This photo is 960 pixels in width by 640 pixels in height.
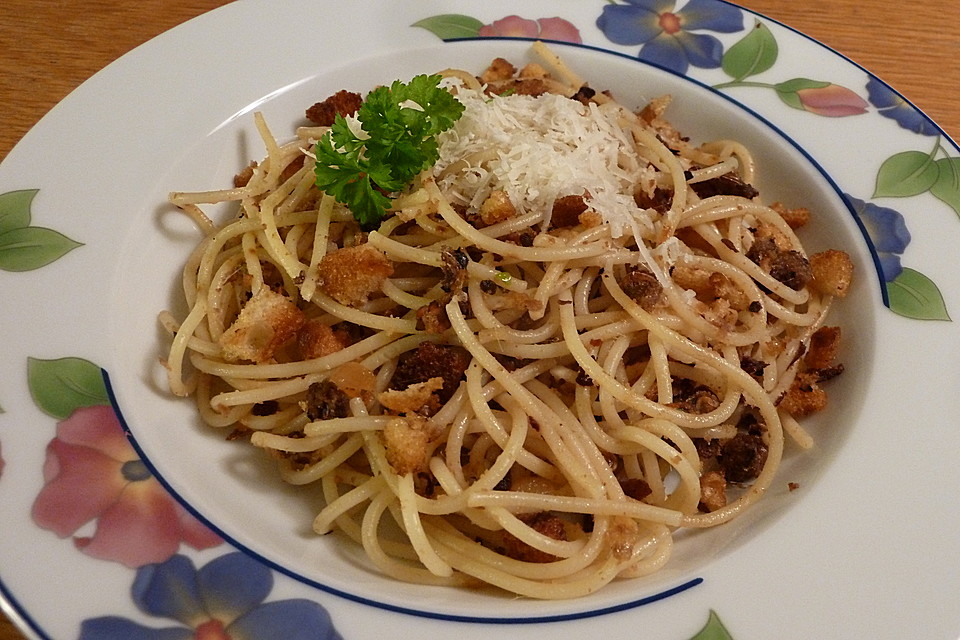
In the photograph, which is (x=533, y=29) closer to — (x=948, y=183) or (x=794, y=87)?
(x=794, y=87)

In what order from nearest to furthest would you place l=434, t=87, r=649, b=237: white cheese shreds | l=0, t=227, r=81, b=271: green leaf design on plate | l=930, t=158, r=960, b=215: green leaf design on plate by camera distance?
l=0, t=227, r=81, b=271: green leaf design on plate < l=434, t=87, r=649, b=237: white cheese shreds < l=930, t=158, r=960, b=215: green leaf design on plate

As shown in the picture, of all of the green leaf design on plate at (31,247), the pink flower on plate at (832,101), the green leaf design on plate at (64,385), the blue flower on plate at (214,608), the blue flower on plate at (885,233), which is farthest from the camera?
the pink flower on plate at (832,101)

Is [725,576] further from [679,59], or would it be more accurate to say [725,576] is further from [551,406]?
[679,59]

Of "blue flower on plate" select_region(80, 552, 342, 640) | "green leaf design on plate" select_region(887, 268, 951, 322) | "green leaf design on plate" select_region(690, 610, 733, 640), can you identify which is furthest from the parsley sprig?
"green leaf design on plate" select_region(887, 268, 951, 322)

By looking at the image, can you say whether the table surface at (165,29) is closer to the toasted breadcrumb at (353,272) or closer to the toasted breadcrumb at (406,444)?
the toasted breadcrumb at (353,272)

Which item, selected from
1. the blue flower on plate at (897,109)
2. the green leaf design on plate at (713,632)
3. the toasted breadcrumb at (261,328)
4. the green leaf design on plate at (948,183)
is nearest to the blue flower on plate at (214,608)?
the toasted breadcrumb at (261,328)

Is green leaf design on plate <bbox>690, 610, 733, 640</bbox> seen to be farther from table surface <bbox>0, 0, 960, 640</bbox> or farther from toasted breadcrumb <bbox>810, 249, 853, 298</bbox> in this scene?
table surface <bbox>0, 0, 960, 640</bbox>
